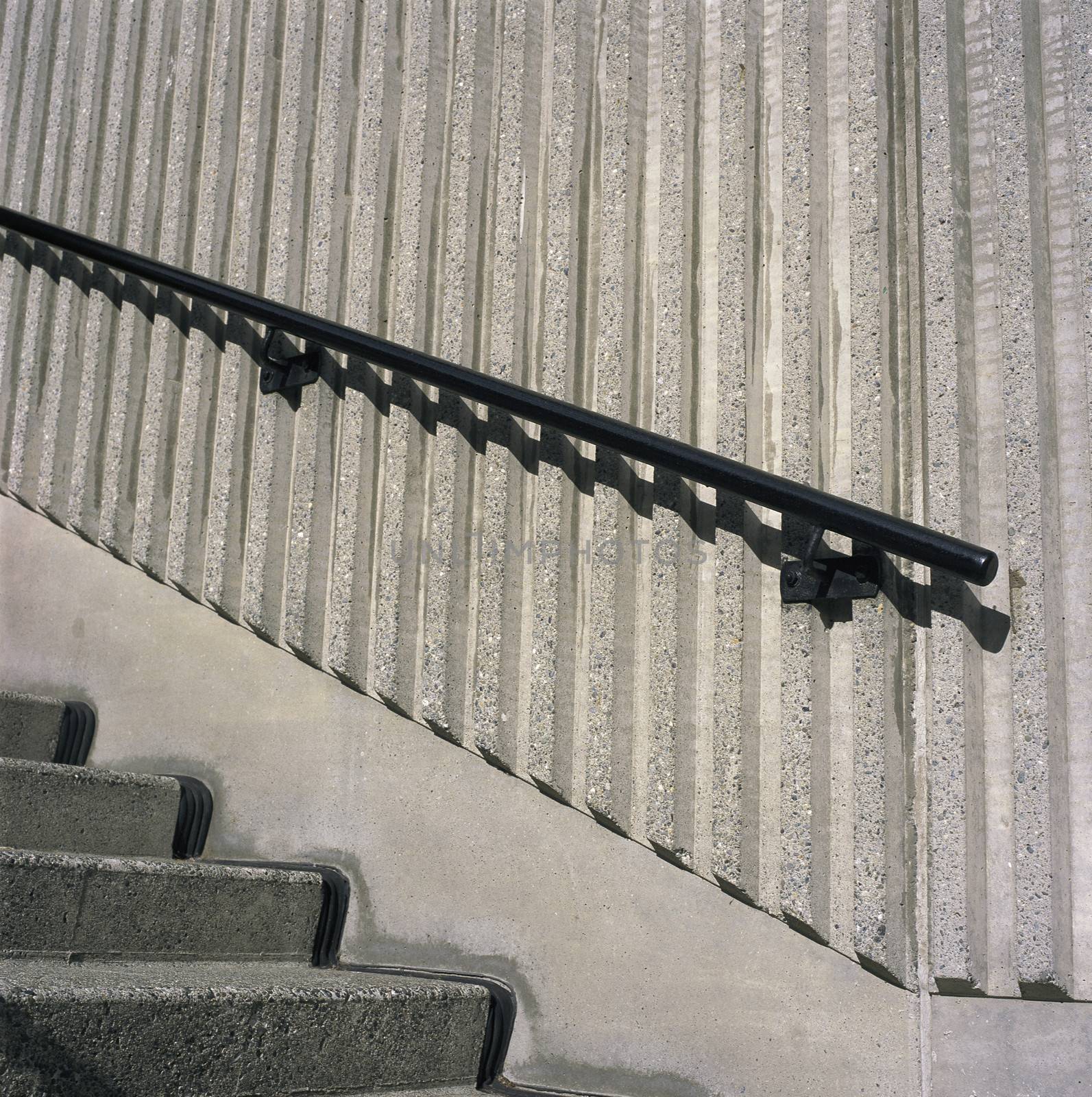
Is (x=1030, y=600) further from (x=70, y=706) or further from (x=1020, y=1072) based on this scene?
(x=70, y=706)

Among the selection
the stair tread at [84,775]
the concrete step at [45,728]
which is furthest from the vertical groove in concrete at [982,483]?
the concrete step at [45,728]

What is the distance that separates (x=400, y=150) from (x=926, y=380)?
1437 millimetres

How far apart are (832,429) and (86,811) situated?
5.37 feet

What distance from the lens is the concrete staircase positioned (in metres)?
1.49

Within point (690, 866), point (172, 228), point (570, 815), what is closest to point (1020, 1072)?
point (690, 866)

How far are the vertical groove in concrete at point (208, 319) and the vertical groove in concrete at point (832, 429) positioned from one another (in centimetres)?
160

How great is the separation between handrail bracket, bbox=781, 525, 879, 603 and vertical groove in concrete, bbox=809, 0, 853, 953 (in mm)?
46

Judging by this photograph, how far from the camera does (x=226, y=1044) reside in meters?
1.62

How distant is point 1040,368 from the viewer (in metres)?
1.91

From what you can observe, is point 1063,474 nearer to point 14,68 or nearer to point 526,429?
point 526,429

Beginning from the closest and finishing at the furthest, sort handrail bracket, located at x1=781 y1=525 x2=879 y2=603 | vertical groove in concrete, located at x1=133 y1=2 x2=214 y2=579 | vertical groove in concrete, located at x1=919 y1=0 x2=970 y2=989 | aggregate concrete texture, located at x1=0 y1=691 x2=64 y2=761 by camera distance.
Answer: vertical groove in concrete, located at x1=919 y1=0 x2=970 y2=989, handrail bracket, located at x1=781 y1=525 x2=879 y2=603, aggregate concrete texture, located at x1=0 y1=691 x2=64 y2=761, vertical groove in concrete, located at x1=133 y1=2 x2=214 y2=579

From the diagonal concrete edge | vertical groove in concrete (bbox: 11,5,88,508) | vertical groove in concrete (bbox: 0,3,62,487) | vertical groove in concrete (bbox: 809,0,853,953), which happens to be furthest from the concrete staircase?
vertical groove in concrete (bbox: 0,3,62,487)

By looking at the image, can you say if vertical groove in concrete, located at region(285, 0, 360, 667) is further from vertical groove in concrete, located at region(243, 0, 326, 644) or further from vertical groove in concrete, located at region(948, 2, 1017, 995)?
vertical groove in concrete, located at region(948, 2, 1017, 995)

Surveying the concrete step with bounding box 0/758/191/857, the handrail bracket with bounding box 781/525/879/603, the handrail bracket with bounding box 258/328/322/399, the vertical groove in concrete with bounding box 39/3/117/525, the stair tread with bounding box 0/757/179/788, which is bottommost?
the concrete step with bounding box 0/758/191/857
